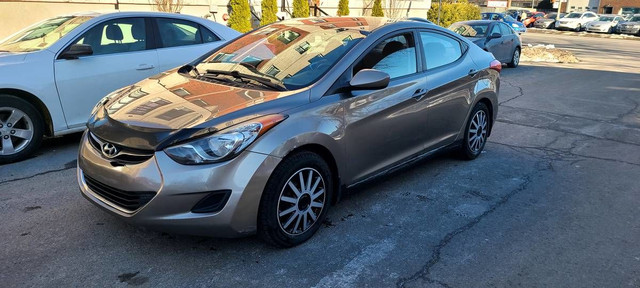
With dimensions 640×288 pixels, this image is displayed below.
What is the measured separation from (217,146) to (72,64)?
10.5ft

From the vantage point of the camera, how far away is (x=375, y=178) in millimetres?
4164

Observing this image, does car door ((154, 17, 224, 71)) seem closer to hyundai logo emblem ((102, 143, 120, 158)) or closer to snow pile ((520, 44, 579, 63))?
hyundai logo emblem ((102, 143, 120, 158))

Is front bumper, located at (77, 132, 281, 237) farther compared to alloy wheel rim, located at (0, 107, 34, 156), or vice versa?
alloy wheel rim, located at (0, 107, 34, 156)

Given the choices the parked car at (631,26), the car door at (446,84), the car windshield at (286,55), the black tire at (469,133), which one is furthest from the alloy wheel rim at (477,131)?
the parked car at (631,26)

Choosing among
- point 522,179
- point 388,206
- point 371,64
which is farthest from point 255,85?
point 522,179

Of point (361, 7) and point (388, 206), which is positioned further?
point (361, 7)

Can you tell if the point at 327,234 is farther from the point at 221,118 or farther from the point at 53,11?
the point at 53,11

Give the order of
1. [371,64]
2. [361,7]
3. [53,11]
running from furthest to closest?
[361,7], [53,11], [371,64]

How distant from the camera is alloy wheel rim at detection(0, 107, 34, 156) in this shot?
5.04m

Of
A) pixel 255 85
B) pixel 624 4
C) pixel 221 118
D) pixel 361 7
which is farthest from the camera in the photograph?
pixel 624 4

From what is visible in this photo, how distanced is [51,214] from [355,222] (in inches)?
96.1

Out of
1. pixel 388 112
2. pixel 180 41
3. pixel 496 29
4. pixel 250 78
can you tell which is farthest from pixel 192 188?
pixel 496 29

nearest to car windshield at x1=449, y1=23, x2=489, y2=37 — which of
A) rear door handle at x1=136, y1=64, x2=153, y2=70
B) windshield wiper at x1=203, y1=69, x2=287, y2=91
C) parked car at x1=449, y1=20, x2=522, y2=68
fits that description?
parked car at x1=449, y1=20, x2=522, y2=68

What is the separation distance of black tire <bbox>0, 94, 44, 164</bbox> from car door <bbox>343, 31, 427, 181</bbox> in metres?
3.54
